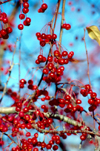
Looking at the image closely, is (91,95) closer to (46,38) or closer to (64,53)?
(64,53)

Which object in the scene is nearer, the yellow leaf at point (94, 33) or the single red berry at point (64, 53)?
the yellow leaf at point (94, 33)

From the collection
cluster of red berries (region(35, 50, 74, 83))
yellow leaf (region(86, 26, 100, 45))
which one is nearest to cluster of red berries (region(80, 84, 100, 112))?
cluster of red berries (region(35, 50, 74, 83))

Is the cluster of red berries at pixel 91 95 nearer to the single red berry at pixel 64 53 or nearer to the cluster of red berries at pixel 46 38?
the single red berry at pixel 64 53

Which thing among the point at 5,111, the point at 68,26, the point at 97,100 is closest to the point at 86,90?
the point at 97,100

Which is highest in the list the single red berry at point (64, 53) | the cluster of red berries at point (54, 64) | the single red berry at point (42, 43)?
the single red berry at point (42, 43)

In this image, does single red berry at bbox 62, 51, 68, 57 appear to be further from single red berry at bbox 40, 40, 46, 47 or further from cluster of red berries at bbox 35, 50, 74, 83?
single red berry at bbox 40, 40, 46, 47

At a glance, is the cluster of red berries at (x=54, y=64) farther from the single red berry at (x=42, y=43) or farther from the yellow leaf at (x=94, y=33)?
the yellow leaf at (x=94, y=33)

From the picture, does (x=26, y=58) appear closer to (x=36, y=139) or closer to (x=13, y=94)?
(x=13, y=94)

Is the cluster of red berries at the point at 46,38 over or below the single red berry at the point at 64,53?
over

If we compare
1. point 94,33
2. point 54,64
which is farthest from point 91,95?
point 94,33

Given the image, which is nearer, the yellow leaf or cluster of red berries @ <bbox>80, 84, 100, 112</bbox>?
the yellow leaf

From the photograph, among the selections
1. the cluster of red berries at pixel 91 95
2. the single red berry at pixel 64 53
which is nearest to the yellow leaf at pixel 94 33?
the single red berry at pixel 64 53

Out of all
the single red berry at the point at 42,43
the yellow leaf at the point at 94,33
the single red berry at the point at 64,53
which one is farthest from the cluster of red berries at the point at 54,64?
the yellow leaf at the point at 94,33
